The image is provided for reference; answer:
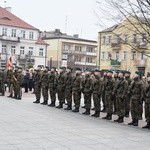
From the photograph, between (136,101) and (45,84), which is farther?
(45,84)

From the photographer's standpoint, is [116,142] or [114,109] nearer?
[116,142]

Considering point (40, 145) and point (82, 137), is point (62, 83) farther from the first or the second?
point (40, 145)

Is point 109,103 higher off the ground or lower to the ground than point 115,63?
lower

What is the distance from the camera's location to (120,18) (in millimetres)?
16359

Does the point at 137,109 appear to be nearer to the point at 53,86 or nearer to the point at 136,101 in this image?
the point at 136,101

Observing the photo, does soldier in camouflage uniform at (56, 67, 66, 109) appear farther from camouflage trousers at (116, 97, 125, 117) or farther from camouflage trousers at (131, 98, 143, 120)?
camouflage trousers at (131, 98, 143, 120)

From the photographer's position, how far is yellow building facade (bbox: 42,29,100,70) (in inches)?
3420

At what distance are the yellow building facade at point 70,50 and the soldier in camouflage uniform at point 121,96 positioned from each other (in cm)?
6932

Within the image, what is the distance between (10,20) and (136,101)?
62116 millimetres

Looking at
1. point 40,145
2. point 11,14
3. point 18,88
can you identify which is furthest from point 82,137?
point 11,14

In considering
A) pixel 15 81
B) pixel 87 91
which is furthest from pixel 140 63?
pixel 87 91

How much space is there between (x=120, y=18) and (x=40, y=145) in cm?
844

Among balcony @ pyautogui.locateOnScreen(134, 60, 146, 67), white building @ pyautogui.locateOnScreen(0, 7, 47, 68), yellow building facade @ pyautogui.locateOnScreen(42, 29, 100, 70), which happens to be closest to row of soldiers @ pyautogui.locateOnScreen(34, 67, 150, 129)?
balcony @ pyautogui.locateOnScreen(134, 60, 146, 67)

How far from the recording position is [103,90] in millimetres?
15516
